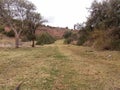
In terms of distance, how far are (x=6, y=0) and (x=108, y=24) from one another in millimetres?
13920

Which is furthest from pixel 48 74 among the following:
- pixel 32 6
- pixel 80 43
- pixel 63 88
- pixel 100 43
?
pixel 80 43

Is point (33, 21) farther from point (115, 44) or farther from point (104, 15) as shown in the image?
point (115, 44)

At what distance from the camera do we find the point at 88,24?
32.1 meters

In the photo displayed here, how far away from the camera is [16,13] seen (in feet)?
107

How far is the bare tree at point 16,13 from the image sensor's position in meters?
31.2

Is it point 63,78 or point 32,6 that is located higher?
point 32,6

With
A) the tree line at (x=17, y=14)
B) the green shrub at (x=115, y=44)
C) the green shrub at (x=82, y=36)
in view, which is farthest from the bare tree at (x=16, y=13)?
the green shrub at (x=115, y=44)

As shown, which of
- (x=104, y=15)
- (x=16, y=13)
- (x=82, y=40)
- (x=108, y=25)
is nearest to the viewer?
(x=108, y=25)

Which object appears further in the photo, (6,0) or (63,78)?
(6,0)

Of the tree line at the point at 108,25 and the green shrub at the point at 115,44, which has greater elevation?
the tree line at the point at 108,25

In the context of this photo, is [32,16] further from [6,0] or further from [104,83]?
[104,83]

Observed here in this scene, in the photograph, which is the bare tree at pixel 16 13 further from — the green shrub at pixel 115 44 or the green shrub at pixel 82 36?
the green shrub at pixel 115 44

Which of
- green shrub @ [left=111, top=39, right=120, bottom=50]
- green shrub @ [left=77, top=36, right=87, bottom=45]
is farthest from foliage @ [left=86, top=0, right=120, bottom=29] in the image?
green shrub @ [left=77, top=36, right=87, bottom=45]

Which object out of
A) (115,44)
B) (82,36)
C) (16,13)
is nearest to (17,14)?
(16,13)
